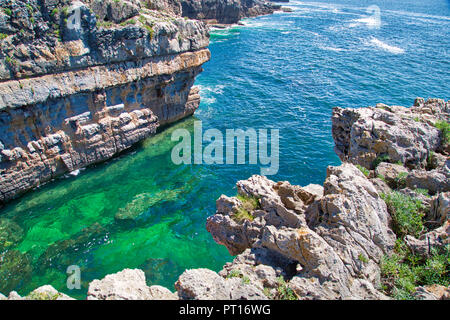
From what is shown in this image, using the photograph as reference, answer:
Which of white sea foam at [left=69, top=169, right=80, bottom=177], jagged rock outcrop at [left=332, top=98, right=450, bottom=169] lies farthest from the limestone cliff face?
jagged rock outcrop at [left=332, top=98, right=450, bottom=169]

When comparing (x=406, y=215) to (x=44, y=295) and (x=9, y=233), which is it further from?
(x=9, y=233)

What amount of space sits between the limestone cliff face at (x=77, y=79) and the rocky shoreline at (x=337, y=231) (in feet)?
62.5

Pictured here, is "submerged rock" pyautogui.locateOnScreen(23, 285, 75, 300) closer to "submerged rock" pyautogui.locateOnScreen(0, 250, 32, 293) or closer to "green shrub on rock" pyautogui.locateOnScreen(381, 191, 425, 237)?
"submerged rock" pyautogui.locateOnScreen(0, 250, 32, 293)

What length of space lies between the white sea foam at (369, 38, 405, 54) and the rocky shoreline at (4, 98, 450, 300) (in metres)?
59.0

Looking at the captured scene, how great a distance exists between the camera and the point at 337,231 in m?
13.3

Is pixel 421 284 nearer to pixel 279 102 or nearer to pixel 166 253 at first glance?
pixel 166 253

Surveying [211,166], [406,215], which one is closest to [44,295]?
[406,215]

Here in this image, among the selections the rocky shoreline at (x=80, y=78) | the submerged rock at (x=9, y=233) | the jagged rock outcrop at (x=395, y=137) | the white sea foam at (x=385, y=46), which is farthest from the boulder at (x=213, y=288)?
the white sea foam at (x=385, y=46)

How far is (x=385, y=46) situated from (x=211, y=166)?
207 ft

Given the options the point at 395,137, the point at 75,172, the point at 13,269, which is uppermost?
the point at 395,137

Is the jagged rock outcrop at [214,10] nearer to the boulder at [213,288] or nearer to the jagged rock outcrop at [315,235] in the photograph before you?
the jagged rock outcrop at [315,235]

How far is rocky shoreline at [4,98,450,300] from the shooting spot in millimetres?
11297

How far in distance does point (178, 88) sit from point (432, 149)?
27979 mm

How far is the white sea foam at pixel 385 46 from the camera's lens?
70.6 metres
